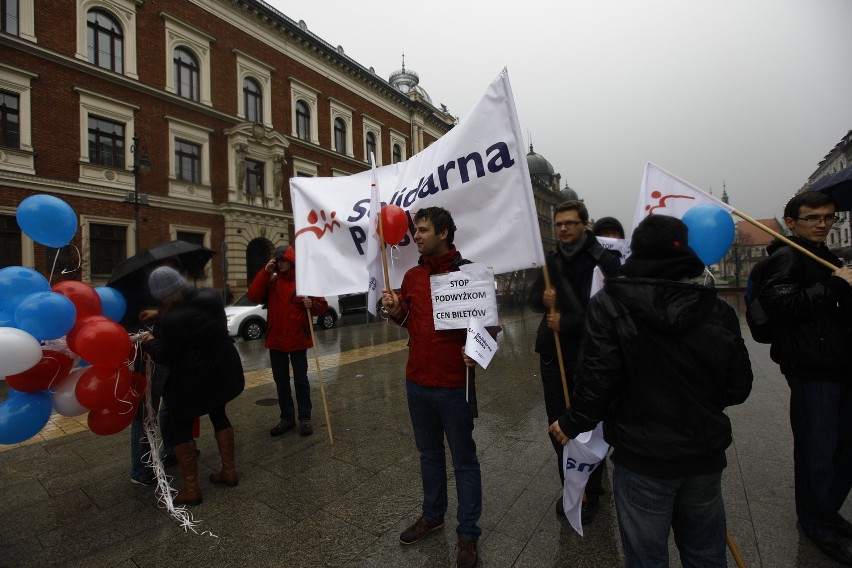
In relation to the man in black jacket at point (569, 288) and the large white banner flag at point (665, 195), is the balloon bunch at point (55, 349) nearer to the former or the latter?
the man in black jacket at point (569, 288)

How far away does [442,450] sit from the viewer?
8.87 feet

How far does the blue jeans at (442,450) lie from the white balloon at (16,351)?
6.84ft

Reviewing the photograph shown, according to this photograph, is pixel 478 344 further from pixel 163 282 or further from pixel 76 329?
pixel 76 329

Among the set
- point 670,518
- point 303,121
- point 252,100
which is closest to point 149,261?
point 670,518

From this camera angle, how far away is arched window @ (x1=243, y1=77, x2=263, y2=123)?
24080 millimetres

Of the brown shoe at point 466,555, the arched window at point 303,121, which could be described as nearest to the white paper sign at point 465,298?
the brown shoe at point 466,555

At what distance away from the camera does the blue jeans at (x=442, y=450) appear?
98.3 inches

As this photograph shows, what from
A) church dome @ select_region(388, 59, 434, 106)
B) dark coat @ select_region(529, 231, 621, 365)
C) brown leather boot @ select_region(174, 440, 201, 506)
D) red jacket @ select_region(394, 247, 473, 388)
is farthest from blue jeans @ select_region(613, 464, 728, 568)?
church dome @ select_region(388, 59, 434, 106)

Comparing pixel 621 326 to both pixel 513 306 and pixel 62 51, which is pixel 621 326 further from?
pixel 62 51

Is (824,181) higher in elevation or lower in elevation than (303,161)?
lower

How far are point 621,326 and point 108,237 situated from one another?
21.7 metres

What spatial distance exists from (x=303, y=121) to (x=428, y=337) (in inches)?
1097

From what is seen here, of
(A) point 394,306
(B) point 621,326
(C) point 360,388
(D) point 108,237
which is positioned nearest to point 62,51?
(D) point 108,237

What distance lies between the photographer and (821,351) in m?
2.43
